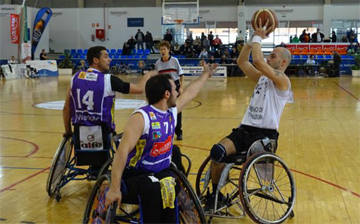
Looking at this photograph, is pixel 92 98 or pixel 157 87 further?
pixel 92 98

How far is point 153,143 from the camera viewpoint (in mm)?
2863

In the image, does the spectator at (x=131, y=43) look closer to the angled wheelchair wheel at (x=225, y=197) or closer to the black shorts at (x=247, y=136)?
the angled wheelchair wheel at (x=225, y=197)

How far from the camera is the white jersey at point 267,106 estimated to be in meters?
3.88

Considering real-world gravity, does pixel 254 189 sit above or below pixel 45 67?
below

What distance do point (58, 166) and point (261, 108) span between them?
1.95m

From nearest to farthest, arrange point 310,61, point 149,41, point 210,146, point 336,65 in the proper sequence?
point 210,146 < point 336,65 < point 310,61 < point 149,41

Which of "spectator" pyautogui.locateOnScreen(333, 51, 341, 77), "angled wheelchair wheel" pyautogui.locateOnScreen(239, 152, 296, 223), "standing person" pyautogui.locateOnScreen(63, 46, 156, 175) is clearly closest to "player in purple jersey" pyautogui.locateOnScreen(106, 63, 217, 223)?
"angled wheelchair wheel" pyautogui.locateOnScreen(239, 152, 296, 223)

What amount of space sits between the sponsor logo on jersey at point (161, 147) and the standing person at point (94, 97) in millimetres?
1199

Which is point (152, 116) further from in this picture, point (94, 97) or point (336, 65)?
point (336, 65)

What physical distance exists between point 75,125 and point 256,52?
175 cm

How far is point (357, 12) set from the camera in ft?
90.5

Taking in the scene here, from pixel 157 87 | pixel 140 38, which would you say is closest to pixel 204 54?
pixel 140 38

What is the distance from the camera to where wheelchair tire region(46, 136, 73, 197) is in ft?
14.0

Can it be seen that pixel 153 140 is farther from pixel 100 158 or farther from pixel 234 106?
pixel 234 106
